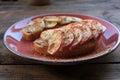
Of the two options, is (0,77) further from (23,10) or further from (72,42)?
(23,10)

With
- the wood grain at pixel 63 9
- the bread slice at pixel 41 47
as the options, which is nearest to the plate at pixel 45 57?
the bread slice at pixel 41 47

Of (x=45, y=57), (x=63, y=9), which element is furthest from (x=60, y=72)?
(x=63, y=9)

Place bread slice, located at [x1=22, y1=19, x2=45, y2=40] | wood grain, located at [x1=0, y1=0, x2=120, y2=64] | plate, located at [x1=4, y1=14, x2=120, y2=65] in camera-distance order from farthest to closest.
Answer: wood grain, located at [x1=0, y1=0, x2=120, y2=64], bread slice, located at [x1=22, y1=19, x2=45, y2=40], plate, located at [x1=4, y1=14, x2=120, y2=65]

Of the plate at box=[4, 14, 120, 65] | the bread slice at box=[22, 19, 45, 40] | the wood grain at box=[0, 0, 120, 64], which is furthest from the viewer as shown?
the wood grain at box=[0, 0, 120, 64]

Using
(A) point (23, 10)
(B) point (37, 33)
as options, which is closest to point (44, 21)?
(B) point (37, 33)

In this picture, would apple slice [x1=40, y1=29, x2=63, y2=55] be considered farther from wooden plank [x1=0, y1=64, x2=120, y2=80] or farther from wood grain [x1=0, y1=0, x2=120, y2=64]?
wood grain [x1=0, y1=0, x2=120, y2=64]

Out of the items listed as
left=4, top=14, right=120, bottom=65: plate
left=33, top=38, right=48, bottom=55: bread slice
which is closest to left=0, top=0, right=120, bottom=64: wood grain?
left=4, top=14, right=120, bottom=65: plate

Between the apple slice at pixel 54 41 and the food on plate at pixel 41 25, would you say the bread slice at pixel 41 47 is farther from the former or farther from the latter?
the food on plate at pixel 41 25
